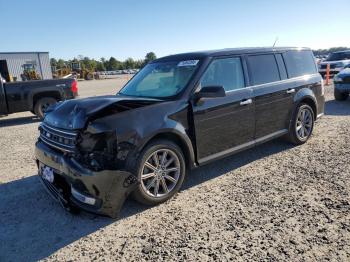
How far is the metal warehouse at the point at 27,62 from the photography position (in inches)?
1427

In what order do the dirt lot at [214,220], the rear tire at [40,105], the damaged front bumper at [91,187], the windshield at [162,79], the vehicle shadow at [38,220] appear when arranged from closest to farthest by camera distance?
the dirt lot at [214,220] < the vehicle shadow at [38,220] < the damaged front bumper at [91,187] < the windshield at [162,79] < the rear tire at [40,105]

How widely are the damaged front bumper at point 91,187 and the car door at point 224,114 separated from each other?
1239 mm

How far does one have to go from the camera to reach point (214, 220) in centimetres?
350

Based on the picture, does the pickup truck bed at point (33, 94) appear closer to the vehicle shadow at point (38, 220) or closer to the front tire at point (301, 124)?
the vehicle shadow at point (38, 220)

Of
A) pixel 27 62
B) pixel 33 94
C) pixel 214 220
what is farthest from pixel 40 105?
pixel 27 62

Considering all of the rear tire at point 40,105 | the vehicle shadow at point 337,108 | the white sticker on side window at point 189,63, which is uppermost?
the white sticker on side window at point 189,63

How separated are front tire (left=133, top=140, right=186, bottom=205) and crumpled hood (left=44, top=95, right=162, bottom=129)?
53 centimetres

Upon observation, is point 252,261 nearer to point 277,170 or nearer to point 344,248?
point 344,248

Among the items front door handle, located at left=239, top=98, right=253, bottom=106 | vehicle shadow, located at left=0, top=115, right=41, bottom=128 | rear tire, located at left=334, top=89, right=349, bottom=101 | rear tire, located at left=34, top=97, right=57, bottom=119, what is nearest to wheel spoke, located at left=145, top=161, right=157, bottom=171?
front door handle, located at left=239, top=98, right=253, bottom=106

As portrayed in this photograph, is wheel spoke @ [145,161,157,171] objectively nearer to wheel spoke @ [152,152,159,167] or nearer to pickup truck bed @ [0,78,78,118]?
wheel spoke @ [152,152,159,167]

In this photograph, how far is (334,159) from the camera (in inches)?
203

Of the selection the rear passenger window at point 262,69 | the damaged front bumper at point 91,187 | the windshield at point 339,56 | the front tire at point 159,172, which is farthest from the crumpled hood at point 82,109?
the windshield at point 339,56

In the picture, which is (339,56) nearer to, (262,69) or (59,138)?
(262,69)

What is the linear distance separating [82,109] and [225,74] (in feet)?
7.18
